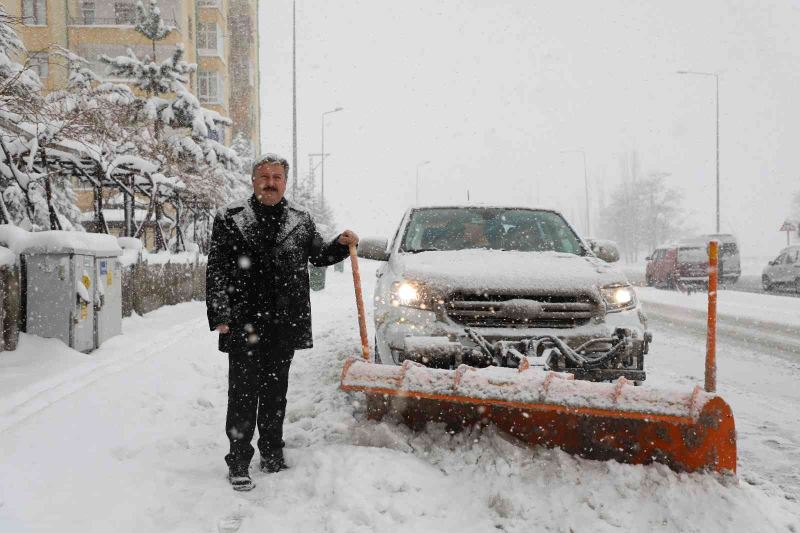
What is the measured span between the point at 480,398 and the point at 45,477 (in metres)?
2.26

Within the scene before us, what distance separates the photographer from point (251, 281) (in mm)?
3547

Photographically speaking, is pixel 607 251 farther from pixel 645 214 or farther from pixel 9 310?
pixel 645 214

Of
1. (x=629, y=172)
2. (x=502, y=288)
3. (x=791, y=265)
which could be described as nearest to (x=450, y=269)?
(x=502, y=288)

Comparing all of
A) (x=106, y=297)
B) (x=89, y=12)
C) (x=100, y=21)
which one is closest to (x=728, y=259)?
(x=106, y=297)

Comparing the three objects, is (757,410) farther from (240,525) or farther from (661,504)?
(240,525)

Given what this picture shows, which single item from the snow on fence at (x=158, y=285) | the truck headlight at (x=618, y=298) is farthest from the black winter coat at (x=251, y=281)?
the snow on fence at (x=158, y=285)

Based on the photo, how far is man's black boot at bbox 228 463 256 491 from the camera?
132 inches

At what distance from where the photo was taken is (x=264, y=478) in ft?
11.6

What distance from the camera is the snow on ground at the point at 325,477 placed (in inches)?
117

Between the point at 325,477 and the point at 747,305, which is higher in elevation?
the point at 325,477

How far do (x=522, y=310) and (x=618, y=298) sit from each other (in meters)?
0.75

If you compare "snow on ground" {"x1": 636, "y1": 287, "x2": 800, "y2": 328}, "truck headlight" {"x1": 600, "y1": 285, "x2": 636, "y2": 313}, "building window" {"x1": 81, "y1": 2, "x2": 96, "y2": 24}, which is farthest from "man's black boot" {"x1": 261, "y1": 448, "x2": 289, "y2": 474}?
"building window" {"x1": 81, "y1": 2, "x2": 96, "y2": 24}

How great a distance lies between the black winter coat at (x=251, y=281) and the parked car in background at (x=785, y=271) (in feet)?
71.4

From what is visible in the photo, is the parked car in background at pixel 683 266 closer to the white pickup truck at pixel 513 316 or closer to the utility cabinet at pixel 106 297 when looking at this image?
the white pickup truck at pixel 513 316
